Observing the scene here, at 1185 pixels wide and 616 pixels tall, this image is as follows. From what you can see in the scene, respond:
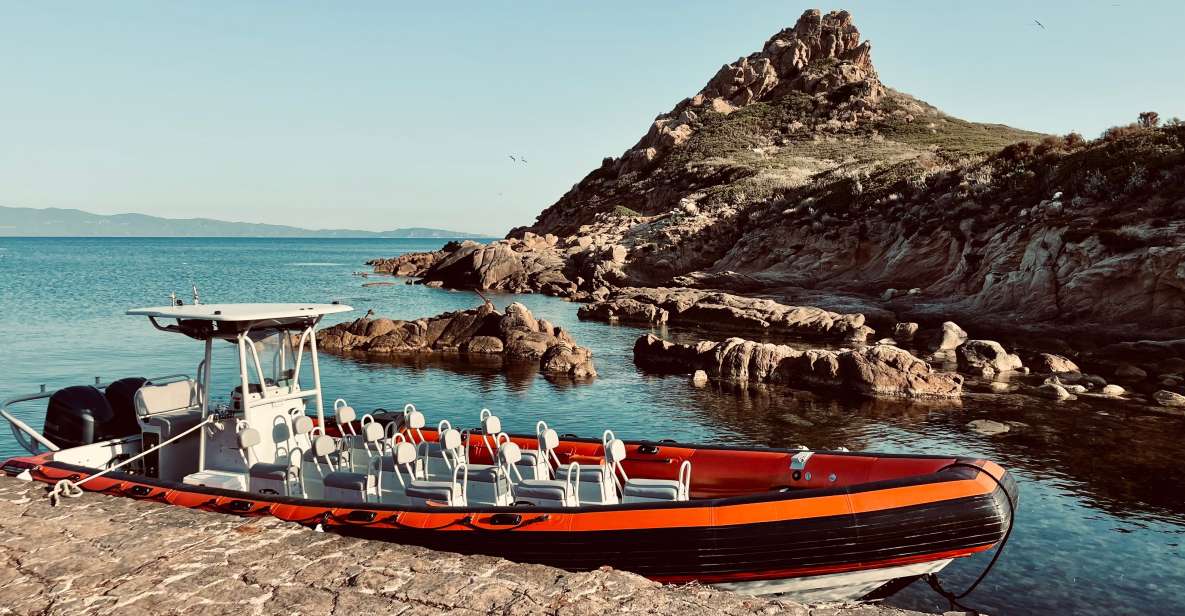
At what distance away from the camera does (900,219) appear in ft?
144

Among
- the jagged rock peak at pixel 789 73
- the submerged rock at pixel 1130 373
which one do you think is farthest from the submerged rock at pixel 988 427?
the jagged rock peak at pixel 789 73

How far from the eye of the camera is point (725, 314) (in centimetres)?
3966

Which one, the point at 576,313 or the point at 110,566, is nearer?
the point at 110,566

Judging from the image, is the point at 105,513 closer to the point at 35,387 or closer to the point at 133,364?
the point at 35,387

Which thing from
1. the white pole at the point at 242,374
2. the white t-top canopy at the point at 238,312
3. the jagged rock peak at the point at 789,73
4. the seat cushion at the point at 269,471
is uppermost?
the jagged rock peak at the point at 789,73

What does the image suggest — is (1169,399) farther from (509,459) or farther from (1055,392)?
(509,459)

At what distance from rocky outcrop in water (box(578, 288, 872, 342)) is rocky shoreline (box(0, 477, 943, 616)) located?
90.3ft

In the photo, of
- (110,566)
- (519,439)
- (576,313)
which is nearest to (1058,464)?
(519,439)

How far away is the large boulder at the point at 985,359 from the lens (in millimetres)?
26078

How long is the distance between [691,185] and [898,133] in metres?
23.4

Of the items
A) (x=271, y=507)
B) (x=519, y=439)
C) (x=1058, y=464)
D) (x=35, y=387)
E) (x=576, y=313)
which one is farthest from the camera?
(x=576, y=313)

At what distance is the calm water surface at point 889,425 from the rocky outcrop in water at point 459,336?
5.93 ft

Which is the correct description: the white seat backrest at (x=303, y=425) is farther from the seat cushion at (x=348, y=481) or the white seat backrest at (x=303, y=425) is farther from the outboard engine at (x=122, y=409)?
the outboard engine at (x=122, y=409)

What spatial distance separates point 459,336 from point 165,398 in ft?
72.8
